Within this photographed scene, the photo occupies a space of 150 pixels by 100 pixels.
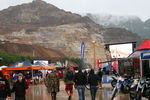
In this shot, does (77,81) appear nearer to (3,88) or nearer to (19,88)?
(19,88)

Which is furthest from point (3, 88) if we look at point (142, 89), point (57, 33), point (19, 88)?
point (57, 33)

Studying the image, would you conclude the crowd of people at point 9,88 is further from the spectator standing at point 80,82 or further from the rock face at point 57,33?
the rock face at point 57,33

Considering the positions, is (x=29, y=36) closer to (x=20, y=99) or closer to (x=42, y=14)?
(x=42, y=14)

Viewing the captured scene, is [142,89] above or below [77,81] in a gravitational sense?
below

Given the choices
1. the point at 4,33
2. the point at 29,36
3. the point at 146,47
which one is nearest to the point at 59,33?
the point at 29,36

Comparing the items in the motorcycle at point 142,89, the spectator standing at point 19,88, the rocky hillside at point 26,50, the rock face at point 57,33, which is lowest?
the motorcycle at point 142,89

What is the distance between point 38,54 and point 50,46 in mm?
16029

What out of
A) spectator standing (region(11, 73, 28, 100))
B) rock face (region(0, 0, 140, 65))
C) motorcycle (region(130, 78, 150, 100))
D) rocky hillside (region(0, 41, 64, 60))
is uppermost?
rock face (region(0, 0, 140, 65))

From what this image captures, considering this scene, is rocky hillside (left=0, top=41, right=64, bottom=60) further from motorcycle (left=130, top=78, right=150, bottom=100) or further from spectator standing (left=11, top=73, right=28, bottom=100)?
spectator standing (left=11, top=73, right=28, bottom=100)

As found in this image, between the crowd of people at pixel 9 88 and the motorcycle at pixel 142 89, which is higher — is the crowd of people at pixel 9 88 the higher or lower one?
the higher one

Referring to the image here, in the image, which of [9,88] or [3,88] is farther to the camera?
[9,88]

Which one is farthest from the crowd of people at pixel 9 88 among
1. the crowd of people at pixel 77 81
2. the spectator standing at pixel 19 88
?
the crowd of people at pixel 77 81

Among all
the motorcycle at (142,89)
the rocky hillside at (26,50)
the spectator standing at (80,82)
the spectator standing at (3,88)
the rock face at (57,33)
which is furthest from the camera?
the rock face at (57,33)

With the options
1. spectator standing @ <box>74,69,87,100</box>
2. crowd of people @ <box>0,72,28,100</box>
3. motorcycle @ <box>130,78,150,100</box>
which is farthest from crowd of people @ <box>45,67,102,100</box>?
crowd of people @ <box>0,72,28,100</box>
